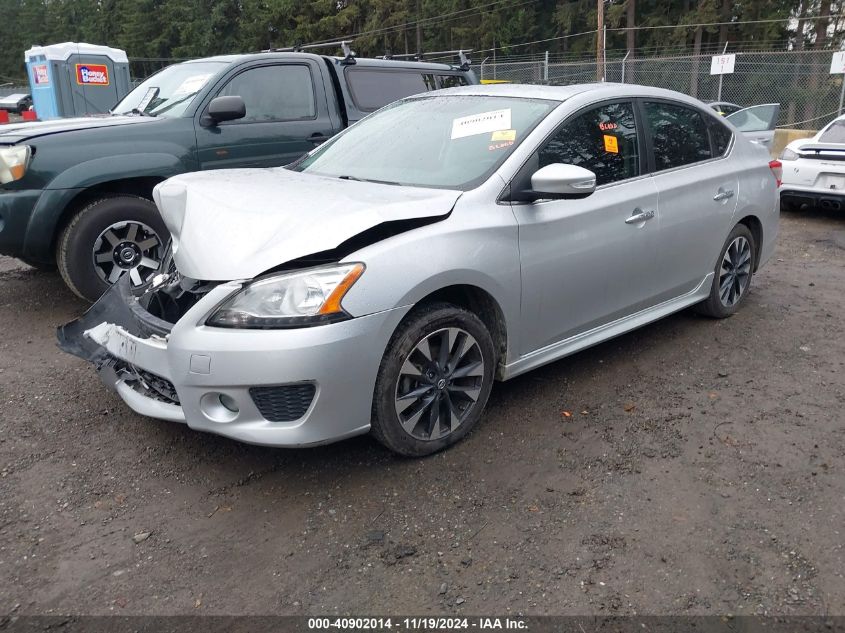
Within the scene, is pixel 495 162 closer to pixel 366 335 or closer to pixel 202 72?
pixel 366 335

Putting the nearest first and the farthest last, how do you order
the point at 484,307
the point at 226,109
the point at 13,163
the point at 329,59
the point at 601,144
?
the point at 484,307
the point at 601,144
the point at 13,163
the point at 226,109
the point at 329,59

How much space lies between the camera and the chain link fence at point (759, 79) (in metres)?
17.8

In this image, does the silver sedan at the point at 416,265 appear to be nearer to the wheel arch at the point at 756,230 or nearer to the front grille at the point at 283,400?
the front grille at the point at 283,400

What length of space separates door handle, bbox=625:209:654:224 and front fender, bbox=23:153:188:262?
3.51 m

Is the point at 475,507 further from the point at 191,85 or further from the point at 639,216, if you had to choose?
the point at 191,85

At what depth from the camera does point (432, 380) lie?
321cm

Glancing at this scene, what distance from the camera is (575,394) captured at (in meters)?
4.01

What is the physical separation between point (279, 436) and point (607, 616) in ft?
4.55

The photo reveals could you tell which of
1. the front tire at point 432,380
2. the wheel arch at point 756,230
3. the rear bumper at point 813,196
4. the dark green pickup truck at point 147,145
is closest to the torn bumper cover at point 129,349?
the dark green pickup truck at point 147,145

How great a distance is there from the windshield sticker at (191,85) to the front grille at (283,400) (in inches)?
153

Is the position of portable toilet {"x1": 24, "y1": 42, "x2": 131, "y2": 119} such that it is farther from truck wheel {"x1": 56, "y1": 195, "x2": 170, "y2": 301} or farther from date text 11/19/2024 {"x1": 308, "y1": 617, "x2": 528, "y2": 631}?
date text 11/19/2024 {"x1": 308, "y1": 617, "x2": 528, "y2": 631}

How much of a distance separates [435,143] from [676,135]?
5.71 feet

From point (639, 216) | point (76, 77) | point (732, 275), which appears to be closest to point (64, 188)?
point (639, 216)

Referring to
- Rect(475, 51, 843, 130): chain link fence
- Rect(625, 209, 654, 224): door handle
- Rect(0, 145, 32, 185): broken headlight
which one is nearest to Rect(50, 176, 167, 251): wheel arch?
Rect(0, 145, 32, 185): broken headlight
